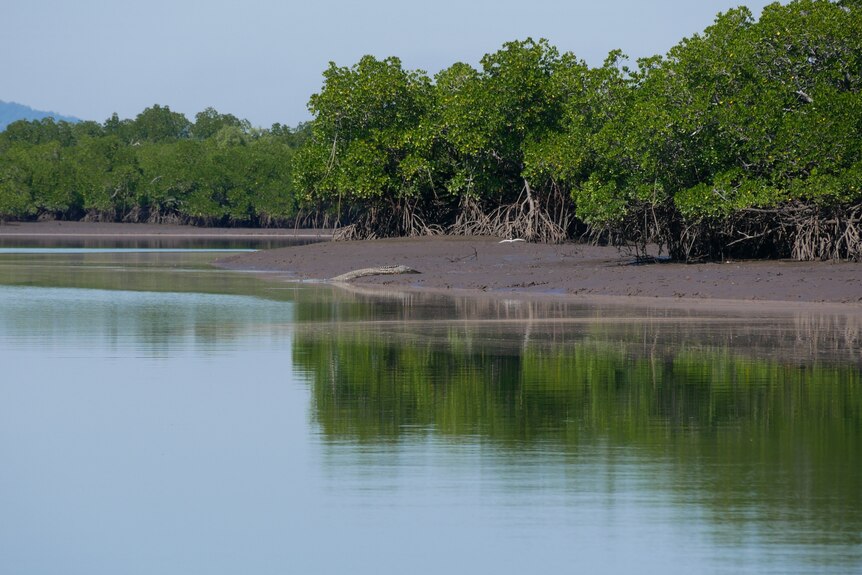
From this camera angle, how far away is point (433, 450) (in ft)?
33.9

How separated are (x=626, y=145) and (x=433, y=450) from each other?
70.8 ft

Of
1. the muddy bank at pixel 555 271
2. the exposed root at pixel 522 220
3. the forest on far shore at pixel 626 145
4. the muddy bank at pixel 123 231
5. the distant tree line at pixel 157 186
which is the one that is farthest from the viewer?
the distant tree line at pixel 157 186

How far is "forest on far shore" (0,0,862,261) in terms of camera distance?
28984mm

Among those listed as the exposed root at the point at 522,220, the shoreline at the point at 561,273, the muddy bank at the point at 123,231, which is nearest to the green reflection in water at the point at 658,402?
the shoreline at the point at 561,273

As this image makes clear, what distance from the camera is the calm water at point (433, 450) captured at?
25.1 feet

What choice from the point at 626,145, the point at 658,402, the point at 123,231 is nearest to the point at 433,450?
the point at 658,402

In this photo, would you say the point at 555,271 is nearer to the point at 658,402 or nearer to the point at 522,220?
the point at 522,220

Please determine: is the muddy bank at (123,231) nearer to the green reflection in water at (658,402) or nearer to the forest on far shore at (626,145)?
the forest on far shore at (626,145)

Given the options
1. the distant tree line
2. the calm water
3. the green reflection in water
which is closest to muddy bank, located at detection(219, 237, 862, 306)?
the green reflection in water

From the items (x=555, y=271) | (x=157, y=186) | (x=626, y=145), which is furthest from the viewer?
(x=157, y=186)

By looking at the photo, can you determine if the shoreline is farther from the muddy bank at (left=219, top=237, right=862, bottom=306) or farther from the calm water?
the calm water

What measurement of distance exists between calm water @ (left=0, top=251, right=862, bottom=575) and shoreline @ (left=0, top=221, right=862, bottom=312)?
227 inches

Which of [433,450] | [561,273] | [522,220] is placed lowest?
[433,450]

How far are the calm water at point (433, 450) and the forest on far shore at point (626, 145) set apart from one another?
955cm
